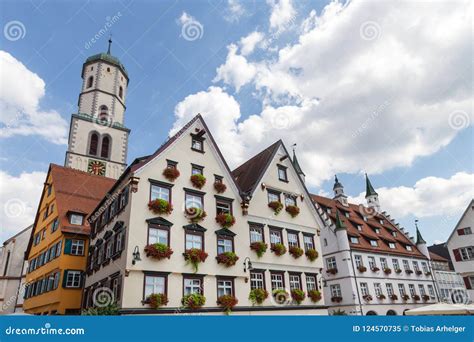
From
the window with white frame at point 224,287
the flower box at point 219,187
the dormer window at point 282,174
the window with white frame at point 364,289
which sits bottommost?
the window with white frame at point 224,287

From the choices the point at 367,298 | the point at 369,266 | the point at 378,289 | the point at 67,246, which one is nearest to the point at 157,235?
the point at 67,246

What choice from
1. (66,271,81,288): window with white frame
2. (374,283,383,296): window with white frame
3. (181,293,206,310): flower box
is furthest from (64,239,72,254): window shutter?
(374,283,383,296): window with white frame

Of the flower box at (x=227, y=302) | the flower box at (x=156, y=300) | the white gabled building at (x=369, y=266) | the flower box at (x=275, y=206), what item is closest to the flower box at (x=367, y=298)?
the white gabled building at (x=369, y=266)

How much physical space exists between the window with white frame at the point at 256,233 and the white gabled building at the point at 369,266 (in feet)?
43.8

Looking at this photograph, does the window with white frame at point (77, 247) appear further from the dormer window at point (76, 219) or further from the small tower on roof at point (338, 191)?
the small tower on roof at point (338, 191)

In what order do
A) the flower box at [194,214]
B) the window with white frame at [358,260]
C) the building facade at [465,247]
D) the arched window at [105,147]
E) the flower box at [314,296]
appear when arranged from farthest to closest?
the arched window at [105,147]
the building facade at [465,247]
the window with white frame at [358,260]
the flower box at [314,296]
the flower box at [194,214]

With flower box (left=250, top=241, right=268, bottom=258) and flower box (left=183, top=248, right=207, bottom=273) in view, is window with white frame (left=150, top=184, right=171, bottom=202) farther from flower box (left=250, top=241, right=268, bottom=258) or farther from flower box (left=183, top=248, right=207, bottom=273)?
flower box (left=250, top=241, right=268, bottom=258)

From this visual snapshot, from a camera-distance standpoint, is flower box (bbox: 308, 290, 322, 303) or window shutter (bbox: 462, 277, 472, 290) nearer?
flower box (bbox: 308, 290, 322, 303)

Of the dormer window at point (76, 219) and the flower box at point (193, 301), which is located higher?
the dormer window at point (76, 219)

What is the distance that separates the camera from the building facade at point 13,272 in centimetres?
4231

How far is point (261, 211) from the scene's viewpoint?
27.2 meters

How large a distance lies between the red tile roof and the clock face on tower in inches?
1292

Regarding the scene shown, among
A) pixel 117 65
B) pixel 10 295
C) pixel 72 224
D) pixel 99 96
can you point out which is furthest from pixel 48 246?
pixel 117 65

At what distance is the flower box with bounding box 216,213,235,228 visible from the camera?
954 inches
